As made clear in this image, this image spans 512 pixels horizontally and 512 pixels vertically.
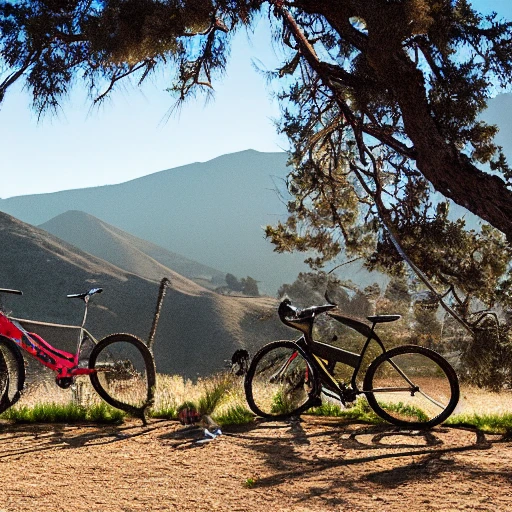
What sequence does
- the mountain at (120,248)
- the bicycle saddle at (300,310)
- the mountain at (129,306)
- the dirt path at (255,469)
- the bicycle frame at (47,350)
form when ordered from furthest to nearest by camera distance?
1. the mountain at (120,248)
2. the mountain at (129,306)
3. the bicycle saddle at (300,310)
4. the bicycle frame at (47,350)
5. the dirt path at (255,469)

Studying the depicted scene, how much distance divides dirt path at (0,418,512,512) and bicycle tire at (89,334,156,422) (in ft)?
0.79

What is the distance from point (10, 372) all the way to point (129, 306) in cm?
6191

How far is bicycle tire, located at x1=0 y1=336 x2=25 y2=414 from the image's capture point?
5.31m

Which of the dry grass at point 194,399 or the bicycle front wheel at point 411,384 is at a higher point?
the bicycle front wheel at point 411,384

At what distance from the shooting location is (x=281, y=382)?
5.78 metres

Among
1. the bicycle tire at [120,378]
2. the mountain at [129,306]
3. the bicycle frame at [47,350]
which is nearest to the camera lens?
the bicycle frame at [47,350]

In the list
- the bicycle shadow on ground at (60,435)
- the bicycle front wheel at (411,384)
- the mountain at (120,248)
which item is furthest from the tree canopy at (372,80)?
the mountain at (120,248)

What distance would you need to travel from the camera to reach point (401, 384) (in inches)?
221

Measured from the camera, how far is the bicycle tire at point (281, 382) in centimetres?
562


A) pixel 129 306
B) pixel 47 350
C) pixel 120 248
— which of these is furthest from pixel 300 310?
pixel 120 248

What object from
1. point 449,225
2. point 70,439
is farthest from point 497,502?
point 449,225

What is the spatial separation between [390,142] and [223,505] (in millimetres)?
5296

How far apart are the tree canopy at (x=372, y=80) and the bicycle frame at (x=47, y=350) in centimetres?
298

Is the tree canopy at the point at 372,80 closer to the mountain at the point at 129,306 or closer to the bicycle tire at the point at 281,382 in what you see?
the bicycle tire at the point at 281,382
